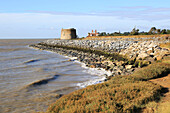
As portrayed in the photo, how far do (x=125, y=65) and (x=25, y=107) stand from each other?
9.88 meters

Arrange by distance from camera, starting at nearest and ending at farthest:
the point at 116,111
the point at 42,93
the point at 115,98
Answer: the point at 116,111
the point at 115,98
the point at 42,93

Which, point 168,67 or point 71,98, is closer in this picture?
point 71,98

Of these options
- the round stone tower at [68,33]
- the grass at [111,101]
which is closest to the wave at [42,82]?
the grass at [111,101]

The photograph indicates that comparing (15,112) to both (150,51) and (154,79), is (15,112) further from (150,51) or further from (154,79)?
(150,51)

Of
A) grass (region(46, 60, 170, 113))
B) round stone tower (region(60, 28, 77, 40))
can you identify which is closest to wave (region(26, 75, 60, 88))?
grass (region(46, 60, 170, 113))

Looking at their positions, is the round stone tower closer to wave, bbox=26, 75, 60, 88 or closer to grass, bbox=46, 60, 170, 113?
wave, bbox=26, 75, 60, 88

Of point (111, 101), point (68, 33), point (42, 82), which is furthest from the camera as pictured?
point (68, 33)

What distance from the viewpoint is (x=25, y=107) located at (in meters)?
7.43

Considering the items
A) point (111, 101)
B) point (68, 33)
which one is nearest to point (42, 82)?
point (111, 101)

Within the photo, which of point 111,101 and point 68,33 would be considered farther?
point 68,33

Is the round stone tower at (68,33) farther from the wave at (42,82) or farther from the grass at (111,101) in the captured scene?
the grass at (111,101)

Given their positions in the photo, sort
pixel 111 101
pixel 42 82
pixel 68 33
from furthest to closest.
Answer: pixel 68 33 < pixel 42 82 < pixel 111 101

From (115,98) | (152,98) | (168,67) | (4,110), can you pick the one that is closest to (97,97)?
(115,98)

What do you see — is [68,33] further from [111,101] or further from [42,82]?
[111,101]
